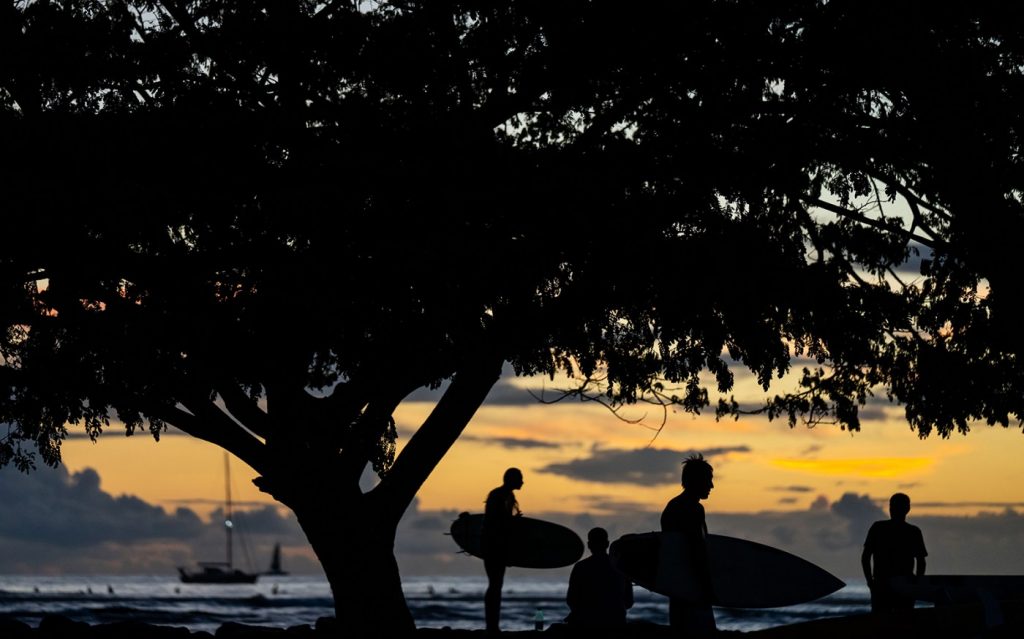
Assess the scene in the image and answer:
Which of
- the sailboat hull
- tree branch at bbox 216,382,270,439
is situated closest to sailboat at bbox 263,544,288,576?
the sailboat hull

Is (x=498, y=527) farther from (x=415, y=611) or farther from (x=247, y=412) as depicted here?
(x=415, y=611)

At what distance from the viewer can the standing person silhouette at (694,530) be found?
8.45 m

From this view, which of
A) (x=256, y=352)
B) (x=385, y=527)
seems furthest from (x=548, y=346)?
(x=256, y=352)

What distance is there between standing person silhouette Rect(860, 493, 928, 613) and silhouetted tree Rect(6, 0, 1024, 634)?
6.65 feet

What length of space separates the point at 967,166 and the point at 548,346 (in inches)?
275

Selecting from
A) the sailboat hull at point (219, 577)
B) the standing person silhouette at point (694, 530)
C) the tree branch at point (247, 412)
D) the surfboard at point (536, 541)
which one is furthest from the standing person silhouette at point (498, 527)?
the sailboat hull at point (219, 577)

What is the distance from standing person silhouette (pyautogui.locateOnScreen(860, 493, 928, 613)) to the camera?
40.0 ft

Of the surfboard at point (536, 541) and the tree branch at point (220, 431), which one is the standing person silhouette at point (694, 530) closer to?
the surfboard at point (536, 541)

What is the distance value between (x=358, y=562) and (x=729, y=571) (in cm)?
622

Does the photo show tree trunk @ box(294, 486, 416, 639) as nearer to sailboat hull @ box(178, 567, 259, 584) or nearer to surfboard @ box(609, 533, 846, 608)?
surfboard @ box(609, 533, 846, 608)

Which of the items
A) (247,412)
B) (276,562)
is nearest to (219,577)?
(276,562)

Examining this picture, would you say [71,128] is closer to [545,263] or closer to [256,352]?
[256,352]

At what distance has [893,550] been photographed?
1223 cm

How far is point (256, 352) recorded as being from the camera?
1338 cm
